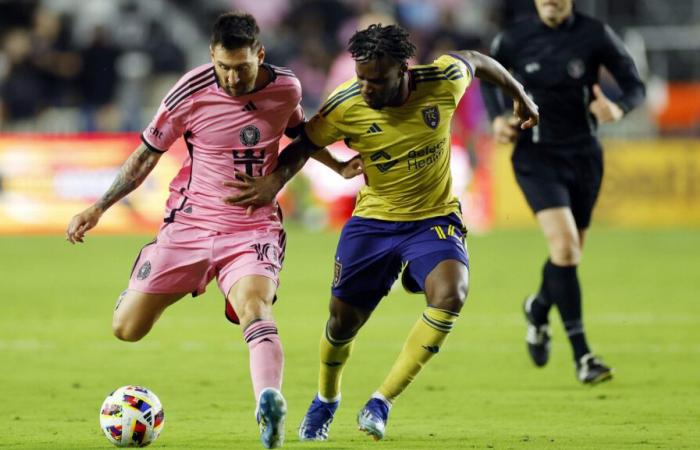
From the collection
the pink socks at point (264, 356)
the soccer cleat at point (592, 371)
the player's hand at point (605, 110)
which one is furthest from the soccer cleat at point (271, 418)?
the player's hand at point (605, 110)

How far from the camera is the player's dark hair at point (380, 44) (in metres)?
6.15

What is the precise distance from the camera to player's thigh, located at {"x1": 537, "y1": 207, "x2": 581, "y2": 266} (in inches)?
337

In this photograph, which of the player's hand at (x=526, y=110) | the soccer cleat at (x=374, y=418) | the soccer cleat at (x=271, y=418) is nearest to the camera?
the soccer cleat at (x=271, y=418)

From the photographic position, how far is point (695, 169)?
19.3 m

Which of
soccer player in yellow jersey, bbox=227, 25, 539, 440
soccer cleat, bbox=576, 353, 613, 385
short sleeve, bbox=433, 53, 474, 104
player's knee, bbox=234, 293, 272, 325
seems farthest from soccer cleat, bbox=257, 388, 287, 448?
soccer cleat, bbox=576, 353, 613, 385

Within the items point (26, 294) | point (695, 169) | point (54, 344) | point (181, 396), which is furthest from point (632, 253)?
point (181, 396)

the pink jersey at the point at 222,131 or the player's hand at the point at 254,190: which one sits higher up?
the pink jersey at the point at 222,131

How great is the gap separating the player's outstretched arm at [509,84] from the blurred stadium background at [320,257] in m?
1.52

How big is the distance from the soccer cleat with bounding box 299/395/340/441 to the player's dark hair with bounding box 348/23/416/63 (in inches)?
66.8

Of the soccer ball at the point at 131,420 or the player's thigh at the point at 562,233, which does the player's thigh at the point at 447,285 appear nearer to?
the soccer ball at the point at 131,420

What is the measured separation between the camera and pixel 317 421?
6.59m

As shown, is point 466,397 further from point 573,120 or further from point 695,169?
point 695,169

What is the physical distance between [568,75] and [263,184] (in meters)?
3.02

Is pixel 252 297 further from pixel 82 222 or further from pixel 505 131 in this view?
pixel 505 131
